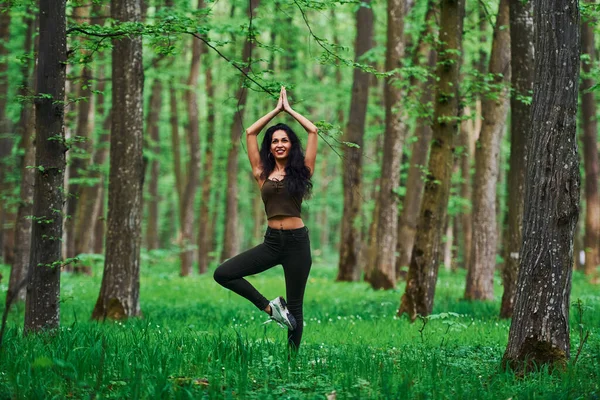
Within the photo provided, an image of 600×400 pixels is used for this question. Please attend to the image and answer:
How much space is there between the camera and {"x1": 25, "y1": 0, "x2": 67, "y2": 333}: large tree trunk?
6.88 m

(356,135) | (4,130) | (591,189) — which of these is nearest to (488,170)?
(356,135)

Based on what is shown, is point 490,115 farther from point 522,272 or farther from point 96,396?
point 96,396

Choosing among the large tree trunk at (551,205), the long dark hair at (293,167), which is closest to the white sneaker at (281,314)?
the long dark hair at (293,167)

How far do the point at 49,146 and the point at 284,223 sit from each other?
255 cm

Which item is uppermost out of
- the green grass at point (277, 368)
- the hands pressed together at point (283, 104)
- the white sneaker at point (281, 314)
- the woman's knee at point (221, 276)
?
the hands pressed together at point (283, 104)

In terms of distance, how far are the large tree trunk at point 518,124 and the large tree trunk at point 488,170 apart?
219cm

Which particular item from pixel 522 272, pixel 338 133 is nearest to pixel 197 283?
pixel 338 133

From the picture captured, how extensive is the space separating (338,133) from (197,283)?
12.6 meters

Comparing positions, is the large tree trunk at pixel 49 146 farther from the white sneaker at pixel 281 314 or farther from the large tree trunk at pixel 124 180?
the large tree trunk at pixel 124 180

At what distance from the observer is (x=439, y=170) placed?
10602mm

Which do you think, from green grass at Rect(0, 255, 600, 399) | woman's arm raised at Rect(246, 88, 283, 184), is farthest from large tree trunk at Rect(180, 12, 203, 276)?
woman's arm raised at Rect(246, 88, 283, 184)

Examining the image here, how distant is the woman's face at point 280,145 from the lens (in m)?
6.78

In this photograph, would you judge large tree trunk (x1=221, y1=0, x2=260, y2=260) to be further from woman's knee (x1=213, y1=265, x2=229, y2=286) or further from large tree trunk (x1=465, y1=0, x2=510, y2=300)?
woman's knee (x1=213, y1=265, x2=229, y2=286)

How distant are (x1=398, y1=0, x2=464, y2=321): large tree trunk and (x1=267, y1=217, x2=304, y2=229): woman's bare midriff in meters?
4.47
